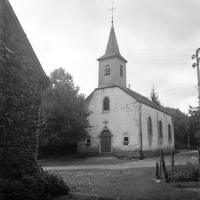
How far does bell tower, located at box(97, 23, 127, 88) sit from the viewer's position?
3369 cm

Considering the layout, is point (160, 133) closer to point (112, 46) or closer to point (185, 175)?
point (112, 46)

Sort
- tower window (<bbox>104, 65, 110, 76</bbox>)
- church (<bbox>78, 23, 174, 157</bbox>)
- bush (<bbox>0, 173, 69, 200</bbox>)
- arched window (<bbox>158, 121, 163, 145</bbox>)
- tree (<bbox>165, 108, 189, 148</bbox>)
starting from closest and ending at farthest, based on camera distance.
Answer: bush (<bbox>0, 173, 69, 200</bbox>), church (<bbox>78, 23, 174, 157</bbox>), tower window (<bbox>104, 65, 110, 76</bbox>), arched window (<bbox>158, 121, 163, 145</bbox>), tree (<bbox>165, 108, 189, 148</bbox>)

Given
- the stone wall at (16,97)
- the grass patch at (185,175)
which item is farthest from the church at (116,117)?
the stone wall at (16,97)

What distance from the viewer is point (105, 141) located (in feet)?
107

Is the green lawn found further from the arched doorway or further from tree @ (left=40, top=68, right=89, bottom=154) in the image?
the arched doorway

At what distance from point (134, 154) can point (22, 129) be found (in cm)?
2067

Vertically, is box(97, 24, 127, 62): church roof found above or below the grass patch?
above

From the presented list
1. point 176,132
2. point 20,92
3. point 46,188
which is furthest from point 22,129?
point 176,132

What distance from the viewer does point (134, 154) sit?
30.4m

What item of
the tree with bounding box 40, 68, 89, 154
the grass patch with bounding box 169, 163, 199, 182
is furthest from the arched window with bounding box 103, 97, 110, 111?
the grass patch with bounding box 169, 163, 199, 182

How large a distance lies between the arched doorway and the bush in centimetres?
2226

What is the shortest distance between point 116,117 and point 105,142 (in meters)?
2.97

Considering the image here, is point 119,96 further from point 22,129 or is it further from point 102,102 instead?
point 22,129

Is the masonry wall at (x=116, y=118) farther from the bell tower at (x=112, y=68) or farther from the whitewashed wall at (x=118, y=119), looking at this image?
the bell tower at (x=112, y=68)
